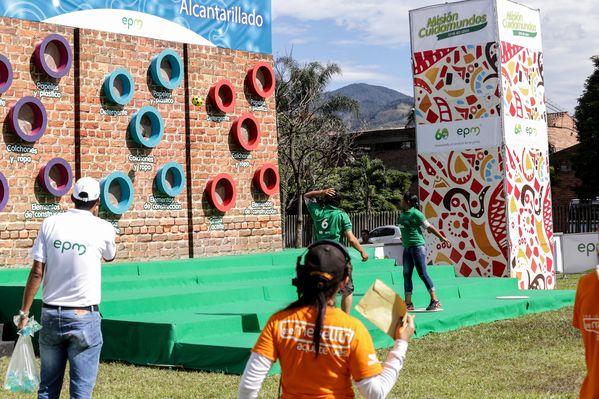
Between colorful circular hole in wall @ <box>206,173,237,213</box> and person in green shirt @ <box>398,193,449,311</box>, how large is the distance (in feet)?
14.3

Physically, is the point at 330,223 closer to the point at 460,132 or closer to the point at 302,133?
the point at 460,132

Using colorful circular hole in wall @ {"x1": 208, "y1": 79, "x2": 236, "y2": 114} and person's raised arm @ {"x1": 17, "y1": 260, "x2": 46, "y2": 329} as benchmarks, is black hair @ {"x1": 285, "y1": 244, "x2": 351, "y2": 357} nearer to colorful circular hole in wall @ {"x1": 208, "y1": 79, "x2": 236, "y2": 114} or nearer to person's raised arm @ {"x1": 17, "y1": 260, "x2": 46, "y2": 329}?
person's raised arm @ {"x1": 17, "y1": 260, "x2": 46, "y2": 329}

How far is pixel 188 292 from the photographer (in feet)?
37.7

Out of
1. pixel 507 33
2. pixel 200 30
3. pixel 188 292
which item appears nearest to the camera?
pixel 188 292

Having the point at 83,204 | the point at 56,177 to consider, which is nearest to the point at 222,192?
the point at 56,177

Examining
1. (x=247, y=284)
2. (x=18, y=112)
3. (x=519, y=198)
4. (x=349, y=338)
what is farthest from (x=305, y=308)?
(x=519, y=198)

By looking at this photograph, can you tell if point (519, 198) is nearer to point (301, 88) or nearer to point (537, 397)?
point (537, 397)

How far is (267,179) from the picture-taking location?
56.9ft

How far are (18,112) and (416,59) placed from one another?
8589mm

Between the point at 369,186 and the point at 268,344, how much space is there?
40.7 meters

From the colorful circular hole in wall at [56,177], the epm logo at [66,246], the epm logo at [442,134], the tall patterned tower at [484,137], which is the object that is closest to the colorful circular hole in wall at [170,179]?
the colorful circular hole in wall at [56,177]

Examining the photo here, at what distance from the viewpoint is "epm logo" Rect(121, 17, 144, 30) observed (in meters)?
14.9

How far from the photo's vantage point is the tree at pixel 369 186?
144ft

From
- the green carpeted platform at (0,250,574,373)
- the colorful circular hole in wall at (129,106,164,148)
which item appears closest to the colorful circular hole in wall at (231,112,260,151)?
Answer: the colorful circular hole in wall at (129,106,164,148)
